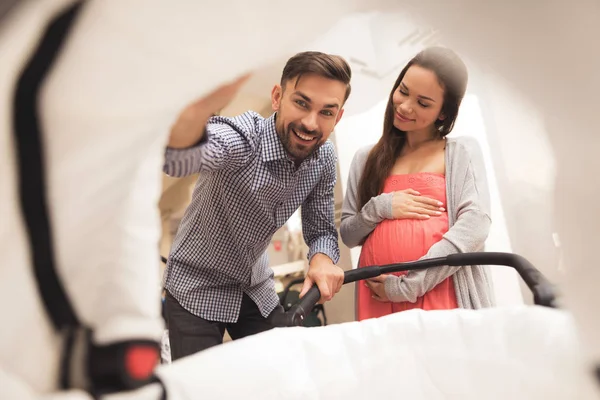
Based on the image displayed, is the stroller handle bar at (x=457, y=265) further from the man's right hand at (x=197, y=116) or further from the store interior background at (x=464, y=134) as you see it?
the man's right hand at (x=197, y=116)

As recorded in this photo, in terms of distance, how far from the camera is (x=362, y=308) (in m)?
1.00

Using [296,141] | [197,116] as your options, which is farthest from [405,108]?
[197,116]

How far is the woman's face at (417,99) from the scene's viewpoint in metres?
0.85

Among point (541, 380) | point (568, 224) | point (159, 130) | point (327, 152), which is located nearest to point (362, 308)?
point (327, 152)

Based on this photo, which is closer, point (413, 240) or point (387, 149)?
point (413, 240)

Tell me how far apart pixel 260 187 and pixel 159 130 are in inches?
21.6

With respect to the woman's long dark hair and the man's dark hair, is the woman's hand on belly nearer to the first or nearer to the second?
the woman's long dark hair

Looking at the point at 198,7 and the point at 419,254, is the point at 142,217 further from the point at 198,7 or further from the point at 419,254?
the point at 419,254

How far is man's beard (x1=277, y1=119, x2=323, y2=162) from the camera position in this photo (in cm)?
80

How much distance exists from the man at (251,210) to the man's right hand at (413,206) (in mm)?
173

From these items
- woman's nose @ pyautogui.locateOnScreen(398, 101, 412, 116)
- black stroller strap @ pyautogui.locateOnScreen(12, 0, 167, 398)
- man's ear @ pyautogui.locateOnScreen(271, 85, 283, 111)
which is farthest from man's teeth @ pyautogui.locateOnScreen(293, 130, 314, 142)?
black stroller strap @ pyautogui.locateOnScreen(12, 0, 167, 398)

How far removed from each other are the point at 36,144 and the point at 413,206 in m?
0.77

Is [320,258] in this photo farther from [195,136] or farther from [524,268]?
[195,136]

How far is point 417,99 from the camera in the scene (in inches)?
34.5
